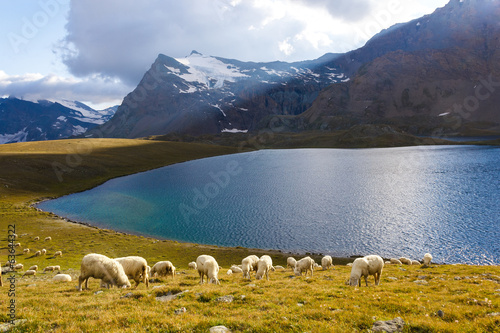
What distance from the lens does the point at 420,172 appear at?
118 m

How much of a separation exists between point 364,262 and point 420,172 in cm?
11744

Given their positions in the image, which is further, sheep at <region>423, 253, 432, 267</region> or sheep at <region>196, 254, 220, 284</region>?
sheep at <region>423, 253, 432, 267</region>

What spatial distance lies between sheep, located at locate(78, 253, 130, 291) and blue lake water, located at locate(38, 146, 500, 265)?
3716 centimetres

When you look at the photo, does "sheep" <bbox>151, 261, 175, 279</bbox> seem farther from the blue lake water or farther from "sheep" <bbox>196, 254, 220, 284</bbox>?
the blue lake water

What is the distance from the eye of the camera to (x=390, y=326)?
11.1 m

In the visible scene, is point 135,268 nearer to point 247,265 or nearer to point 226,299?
point 226,299

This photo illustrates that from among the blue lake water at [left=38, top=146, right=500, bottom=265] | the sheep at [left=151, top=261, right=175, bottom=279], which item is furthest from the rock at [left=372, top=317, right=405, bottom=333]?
the blue lake water at [left=38, top=146, right=500, bottom=265]

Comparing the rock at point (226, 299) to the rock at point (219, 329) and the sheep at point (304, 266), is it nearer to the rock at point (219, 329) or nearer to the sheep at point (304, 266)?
the rock at point (219, 329)

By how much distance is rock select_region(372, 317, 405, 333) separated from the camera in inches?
426

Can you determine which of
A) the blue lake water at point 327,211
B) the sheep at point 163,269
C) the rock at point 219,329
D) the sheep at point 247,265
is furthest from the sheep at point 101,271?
the blue lake water at point 327,211

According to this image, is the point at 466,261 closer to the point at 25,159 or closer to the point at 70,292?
the point at 70,292

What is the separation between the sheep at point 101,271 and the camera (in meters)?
19.0

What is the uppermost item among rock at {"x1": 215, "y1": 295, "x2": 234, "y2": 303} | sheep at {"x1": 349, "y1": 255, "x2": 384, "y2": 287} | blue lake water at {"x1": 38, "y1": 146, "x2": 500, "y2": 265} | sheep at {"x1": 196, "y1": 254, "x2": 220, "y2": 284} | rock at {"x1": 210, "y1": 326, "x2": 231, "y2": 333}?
rock at {"x1": 210, "y1": 326, "x2": 231, "y2": 333}

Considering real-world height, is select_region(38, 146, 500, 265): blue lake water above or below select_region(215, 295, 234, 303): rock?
below
